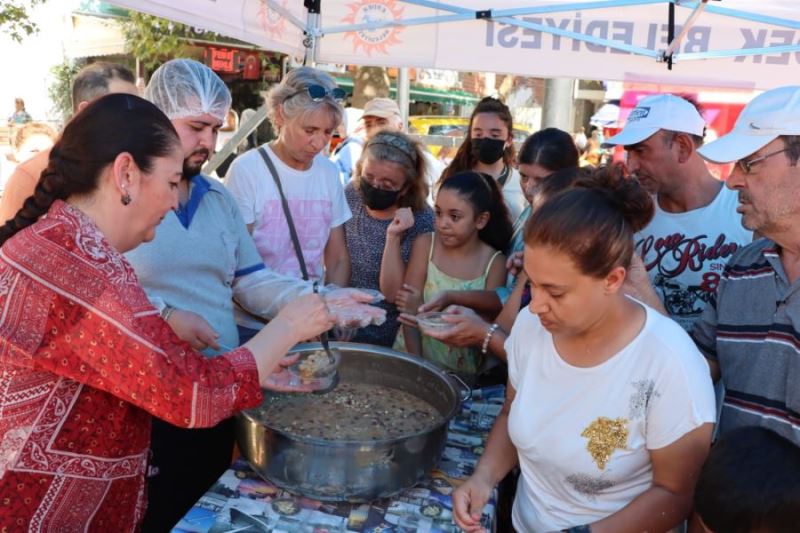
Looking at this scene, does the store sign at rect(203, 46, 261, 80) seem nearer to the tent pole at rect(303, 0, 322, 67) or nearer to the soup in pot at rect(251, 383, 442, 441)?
the tent pole at rect(303, 0, 322, 67)

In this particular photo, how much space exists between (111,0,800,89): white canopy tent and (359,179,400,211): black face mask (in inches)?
43.7

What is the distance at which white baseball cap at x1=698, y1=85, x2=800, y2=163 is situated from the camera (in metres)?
1.73

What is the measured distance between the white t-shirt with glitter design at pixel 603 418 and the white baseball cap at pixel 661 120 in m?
1.43

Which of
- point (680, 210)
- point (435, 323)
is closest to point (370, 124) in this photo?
point (680, 210)

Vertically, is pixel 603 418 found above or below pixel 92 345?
below

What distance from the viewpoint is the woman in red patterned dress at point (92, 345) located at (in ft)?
4.23

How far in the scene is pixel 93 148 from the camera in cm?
139

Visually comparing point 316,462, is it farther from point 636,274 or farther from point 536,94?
point 536,94

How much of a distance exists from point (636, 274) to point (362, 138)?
382 centimetres

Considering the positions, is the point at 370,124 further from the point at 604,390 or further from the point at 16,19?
the point at 16,19

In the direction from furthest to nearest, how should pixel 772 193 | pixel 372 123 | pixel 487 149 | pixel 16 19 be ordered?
pixel 16 19 → pixel 372 123 → pixel 487 149 → pixel 772 193

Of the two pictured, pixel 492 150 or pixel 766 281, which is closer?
pixel 766 281

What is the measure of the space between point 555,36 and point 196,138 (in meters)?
2.46

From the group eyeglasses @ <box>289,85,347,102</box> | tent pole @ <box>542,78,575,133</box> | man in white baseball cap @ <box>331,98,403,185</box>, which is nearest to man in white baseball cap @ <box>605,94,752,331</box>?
eyeglasses @ <box>289,85,347,102</box>
